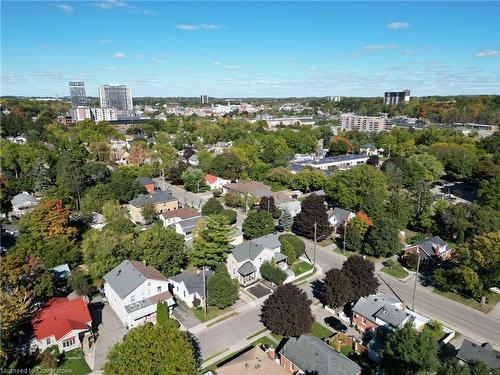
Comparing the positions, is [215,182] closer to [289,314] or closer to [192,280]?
[192,280]

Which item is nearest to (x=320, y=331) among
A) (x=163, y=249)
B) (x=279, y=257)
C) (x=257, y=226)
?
(x=279, y=257)

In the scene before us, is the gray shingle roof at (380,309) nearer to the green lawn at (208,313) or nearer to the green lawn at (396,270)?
the green lawn at (396,270)

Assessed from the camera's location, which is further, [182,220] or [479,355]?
[182,220]

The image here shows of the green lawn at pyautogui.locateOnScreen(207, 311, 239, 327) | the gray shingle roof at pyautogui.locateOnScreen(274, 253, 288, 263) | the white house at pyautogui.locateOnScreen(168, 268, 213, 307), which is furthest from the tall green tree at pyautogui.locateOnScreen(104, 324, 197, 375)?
the gray shingle roof at pyautogui.locateOnScreen(274, 253, 288, 263)

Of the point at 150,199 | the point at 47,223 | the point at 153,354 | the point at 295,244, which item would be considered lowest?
the point at 295,244

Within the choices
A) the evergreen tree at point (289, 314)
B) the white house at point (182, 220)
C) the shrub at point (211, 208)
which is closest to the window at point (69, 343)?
the evergreen tree at point (289, 314)

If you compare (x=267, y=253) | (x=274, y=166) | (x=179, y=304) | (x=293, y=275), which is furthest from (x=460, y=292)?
(x=274, y=166)

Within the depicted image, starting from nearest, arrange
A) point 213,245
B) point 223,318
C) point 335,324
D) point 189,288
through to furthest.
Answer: point 335,324, point 223,318, point 189,288, point 213,245
